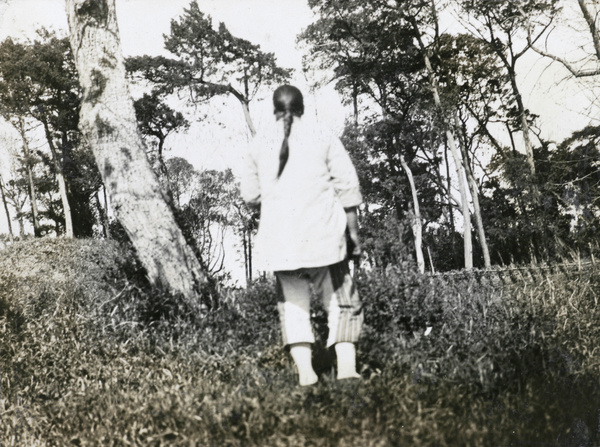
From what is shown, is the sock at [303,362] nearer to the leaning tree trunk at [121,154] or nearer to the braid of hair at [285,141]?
the braid of hair at [285,141]

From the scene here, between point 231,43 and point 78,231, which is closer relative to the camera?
point 231,43

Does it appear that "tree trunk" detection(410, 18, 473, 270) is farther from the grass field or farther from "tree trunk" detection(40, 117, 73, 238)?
the grass field

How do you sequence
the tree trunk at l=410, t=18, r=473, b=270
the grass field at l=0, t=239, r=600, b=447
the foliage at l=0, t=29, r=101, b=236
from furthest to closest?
the tree trunk at l=410, t=18, r=473, b=270
the foliage at l=0, t=29, r=101, b=236
the grass field at l=0, t=239, r=600, b=447

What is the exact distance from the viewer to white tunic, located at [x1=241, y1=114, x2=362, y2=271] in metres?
3.01

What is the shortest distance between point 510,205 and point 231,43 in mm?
31610

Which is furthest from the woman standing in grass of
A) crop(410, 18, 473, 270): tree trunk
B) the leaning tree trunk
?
crop(410, 18, 473, 270): tree trunk

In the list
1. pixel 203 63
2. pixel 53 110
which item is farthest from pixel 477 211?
pixel 203 63

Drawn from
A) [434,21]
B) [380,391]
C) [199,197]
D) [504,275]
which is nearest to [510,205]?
[434,21]

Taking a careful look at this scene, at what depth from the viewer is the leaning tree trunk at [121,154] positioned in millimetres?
4586

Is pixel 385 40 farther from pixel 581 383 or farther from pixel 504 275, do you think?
pixel 581 383

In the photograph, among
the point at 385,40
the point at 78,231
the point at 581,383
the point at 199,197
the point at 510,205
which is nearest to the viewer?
the point at 581,383

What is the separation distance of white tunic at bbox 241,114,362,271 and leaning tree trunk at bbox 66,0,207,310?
1665 millimetres

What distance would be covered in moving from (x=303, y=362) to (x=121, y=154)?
109 inches

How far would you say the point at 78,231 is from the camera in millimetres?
30250
